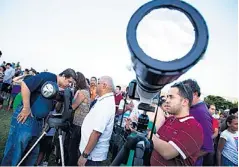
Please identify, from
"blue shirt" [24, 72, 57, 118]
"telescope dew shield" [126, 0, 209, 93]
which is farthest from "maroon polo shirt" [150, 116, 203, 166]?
"blue shirt" [24, 72, 57, 118]

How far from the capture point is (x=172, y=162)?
5.47ft

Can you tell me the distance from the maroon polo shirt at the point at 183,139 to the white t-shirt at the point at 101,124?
31.6 inches

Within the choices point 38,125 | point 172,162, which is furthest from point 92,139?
point 172,162

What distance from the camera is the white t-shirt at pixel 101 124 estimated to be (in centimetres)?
238

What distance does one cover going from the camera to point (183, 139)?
1.59 meters

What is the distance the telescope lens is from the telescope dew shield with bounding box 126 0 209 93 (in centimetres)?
3

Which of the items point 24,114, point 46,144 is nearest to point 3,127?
point 46,144

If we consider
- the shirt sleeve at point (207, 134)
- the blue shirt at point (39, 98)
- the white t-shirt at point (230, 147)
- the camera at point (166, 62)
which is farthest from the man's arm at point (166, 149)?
the white t-shirt at point (230, 147)

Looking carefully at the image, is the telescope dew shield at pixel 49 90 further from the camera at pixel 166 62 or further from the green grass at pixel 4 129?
the green grass at pixel 4 129

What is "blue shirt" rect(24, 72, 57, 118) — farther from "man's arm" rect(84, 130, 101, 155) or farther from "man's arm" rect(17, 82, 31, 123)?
"man's arm" rect(84, 130, 101, 155)

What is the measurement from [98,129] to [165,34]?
1667 millimetres

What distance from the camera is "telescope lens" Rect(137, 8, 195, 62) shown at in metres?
0.80

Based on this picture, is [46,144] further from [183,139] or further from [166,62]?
[166,62]

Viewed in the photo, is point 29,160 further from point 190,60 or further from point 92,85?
point 190,60
